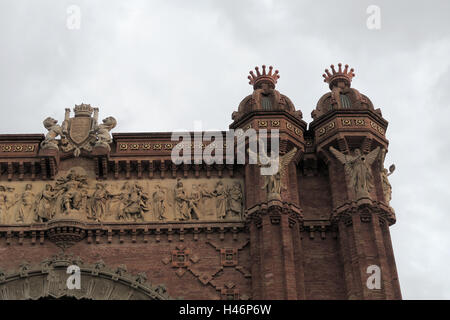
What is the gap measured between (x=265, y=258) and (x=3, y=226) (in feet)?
25.9

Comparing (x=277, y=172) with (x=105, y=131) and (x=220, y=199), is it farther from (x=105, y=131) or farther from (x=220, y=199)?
(x=105, y=131)

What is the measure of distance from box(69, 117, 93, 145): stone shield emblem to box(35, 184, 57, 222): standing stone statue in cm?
181

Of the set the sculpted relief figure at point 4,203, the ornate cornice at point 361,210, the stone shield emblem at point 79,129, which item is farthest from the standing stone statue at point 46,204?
the ornate cornice at point 361,210

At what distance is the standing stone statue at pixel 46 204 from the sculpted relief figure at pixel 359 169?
28.6 feet

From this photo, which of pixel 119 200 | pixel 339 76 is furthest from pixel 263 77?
pixel 119 200

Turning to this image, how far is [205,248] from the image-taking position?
901 inches

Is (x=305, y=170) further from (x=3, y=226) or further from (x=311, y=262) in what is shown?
(x=3, y=226)

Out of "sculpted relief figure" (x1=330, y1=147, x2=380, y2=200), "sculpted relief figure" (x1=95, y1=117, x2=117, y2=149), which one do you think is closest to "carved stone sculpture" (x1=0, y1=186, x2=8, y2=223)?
"sculpted relief figure" (x1=95, y1=117, x2=117, y2=149)

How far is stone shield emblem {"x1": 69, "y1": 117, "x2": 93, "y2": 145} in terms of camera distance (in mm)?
24828

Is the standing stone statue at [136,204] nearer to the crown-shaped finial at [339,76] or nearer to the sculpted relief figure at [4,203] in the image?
the sculpted relief figure at [4,203]

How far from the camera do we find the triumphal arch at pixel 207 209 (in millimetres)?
21891

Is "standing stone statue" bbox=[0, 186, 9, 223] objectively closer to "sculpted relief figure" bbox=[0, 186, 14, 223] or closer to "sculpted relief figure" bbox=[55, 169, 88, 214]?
"sculpted relief figure" bbox=[0, 186, 14, 223]

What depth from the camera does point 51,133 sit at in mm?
24641
